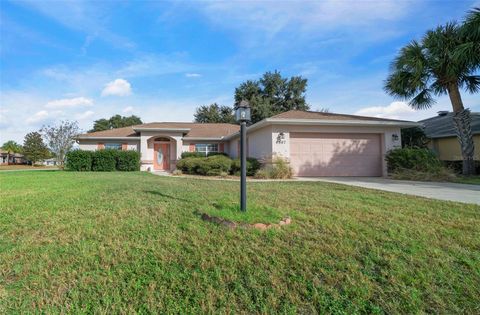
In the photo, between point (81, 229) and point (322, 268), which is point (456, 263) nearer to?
point (322, 268)

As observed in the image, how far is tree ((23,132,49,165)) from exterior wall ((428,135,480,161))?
5545 centimetres

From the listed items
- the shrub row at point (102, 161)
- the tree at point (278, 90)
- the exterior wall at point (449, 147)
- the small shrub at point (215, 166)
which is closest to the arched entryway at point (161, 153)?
the shrub row at point (102, 161)

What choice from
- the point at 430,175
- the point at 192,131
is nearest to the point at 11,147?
the point at 192,131

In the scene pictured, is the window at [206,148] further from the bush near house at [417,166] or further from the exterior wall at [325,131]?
the bush near house at [417,166]

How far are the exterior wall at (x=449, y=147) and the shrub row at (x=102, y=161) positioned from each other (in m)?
21.2

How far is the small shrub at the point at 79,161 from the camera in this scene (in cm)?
1711

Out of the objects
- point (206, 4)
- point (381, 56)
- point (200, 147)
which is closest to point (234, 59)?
point (206, 4)

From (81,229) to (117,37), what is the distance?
29.1ft

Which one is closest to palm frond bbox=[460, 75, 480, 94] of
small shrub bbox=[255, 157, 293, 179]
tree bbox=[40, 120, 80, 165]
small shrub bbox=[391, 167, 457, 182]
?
small shrub bbox=[391, 167, 457, 182]

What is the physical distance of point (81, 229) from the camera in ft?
12.8

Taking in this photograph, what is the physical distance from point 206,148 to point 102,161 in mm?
7884

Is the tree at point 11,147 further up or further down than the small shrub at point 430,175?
further up

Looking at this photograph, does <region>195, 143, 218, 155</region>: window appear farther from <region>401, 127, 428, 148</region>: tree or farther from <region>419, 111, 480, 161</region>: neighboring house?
<region>419, 111, 480, 161</region>: neighboring house

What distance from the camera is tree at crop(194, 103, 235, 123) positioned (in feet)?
124
